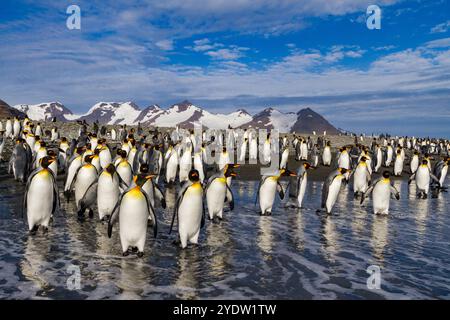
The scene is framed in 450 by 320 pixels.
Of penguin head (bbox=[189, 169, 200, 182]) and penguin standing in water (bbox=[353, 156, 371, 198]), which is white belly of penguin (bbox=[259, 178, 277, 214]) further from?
penguin standing in water (bbox=[353, 156, 371, 198])

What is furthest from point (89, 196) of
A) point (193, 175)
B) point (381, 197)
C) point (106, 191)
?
point (381, 197)

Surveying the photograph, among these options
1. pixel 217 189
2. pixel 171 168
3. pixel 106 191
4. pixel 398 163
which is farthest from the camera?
pixel 398 163

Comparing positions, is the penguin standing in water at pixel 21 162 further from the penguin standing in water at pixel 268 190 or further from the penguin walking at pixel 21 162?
the penguin standing in water at pixel 268 190

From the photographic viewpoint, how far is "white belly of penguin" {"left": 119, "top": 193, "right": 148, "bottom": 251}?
7.04 meters

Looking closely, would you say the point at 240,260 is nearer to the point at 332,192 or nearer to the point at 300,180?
the point at 332,192

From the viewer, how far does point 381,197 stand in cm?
1206

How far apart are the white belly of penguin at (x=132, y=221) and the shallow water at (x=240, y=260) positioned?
0.89ft

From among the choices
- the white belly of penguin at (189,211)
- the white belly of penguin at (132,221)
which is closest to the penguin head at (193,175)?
the white belly of penguin at (189,211)

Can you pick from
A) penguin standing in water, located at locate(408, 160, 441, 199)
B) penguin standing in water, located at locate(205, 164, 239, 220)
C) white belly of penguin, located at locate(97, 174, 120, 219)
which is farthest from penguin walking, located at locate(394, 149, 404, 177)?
white belly of penguin, located at locate(97, 174, 120, 219)

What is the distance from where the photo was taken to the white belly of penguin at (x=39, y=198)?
8.23 metres

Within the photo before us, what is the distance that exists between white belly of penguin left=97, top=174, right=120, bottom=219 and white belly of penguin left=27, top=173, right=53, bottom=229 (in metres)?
1.02

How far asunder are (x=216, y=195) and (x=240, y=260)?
3053mm
